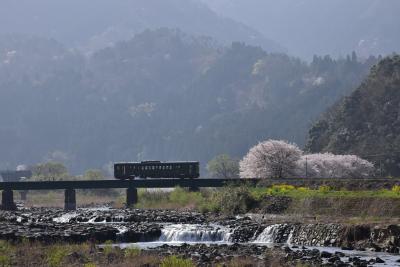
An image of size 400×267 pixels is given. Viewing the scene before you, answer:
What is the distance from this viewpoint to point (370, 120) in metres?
184

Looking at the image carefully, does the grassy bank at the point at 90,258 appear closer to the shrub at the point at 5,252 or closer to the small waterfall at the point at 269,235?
the shrub at the point at 5,252

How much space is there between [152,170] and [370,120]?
76610mm

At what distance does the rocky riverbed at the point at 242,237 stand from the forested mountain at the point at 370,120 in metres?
104

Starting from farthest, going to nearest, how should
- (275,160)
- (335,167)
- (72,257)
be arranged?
(335,167)
(275,160)
(72,257)

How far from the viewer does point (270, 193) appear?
78938 millimetres

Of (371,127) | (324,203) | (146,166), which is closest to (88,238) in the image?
(324,203)

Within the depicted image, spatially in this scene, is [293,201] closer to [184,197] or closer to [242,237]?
[242,237]

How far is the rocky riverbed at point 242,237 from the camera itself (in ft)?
153

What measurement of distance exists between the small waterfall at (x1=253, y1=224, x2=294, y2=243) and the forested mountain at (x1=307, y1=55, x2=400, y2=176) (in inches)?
4268

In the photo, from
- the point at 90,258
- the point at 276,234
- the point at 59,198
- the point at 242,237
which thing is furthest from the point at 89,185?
the point at 90,258

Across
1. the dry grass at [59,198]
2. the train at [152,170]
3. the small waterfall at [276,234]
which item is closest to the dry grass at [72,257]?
the small waterfall at [276,234]

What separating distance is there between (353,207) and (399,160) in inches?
3606

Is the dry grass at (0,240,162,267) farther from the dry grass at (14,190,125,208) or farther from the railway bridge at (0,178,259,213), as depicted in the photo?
the dry grass at (14,190,125,208)

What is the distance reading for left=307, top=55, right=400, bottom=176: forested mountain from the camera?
17388cm
